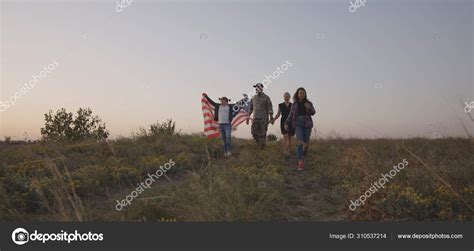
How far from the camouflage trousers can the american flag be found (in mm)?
1087

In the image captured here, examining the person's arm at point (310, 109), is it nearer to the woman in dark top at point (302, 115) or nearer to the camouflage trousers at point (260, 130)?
the woman in dark top at point (302, 115)

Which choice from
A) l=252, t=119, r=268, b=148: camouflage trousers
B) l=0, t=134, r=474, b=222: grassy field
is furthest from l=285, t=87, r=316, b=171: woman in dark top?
l=252, t=119, r=268, b=148: camouflage trousers

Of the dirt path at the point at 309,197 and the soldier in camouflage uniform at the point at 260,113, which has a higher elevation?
the soldier in camouflage uniform at the point at 260,113

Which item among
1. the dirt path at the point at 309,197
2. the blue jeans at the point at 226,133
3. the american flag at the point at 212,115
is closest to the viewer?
the dirt path at the point at 309,197

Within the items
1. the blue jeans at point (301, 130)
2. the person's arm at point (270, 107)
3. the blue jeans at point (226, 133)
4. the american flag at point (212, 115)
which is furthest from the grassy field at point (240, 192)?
the american flag at point (212, 115)

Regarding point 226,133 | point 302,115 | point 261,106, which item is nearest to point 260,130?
point 261,106

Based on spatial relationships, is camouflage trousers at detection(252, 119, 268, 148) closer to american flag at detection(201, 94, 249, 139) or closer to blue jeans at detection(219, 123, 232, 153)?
american flag at detection(201, 94, 249, 139)

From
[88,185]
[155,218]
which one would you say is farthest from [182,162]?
[155,218]

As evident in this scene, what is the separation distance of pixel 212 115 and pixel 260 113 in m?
2.95

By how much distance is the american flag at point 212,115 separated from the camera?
667 inches

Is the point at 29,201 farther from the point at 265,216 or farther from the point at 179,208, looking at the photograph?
the point at 265,216

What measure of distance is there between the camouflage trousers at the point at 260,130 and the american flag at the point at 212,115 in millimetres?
1087

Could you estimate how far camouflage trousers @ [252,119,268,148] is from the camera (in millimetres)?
15844

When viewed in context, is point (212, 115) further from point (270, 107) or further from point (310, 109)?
point (310, 109)
